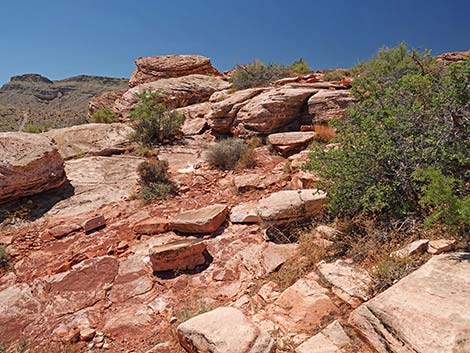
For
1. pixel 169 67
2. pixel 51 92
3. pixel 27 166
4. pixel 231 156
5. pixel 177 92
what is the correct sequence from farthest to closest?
pixel 51 92 → pixel 169 67 → pixel 177 92 → pixel 231 156 → pixel 27 166

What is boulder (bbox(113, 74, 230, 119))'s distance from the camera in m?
12.0

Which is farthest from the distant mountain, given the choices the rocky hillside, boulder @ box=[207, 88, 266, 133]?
the rocky hillside

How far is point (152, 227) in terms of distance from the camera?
4.80m

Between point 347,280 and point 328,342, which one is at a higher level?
point 347,280

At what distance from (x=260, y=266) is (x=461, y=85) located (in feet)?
9.36

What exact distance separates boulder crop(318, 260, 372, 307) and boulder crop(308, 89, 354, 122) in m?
5.21

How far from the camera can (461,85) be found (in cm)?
313

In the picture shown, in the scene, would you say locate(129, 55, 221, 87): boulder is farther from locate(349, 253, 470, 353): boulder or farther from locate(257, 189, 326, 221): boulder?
locate(349, 253, 470, 353): boulder

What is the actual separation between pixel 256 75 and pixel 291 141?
229 inches

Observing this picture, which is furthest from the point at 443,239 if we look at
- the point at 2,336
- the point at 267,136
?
the point at 267,136

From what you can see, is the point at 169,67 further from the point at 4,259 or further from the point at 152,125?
the point at 4,259

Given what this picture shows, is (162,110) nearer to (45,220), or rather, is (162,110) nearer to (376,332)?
(45,220)

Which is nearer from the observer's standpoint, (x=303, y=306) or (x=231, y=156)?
(x=303, y=306)

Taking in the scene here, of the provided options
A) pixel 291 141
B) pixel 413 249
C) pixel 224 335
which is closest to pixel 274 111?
pixel 291 141
